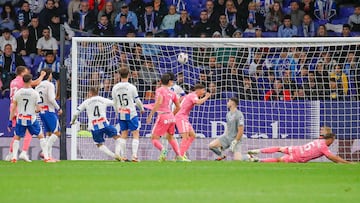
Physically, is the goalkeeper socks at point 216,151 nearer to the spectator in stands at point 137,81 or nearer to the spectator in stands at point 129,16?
the spectator in stands at point 137,81

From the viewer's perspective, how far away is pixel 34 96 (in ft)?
65.8

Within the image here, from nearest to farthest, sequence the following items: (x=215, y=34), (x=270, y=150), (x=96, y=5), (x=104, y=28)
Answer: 1. (x=270, y=150)
2. (x=215, y=34)
3. (x=104, y=28)
4. (x=96, y=5)

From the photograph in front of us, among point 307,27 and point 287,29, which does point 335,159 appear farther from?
point 307,27

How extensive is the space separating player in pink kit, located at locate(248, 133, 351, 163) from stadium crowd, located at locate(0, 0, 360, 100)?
2.29 metres

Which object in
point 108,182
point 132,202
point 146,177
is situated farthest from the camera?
point 146,177

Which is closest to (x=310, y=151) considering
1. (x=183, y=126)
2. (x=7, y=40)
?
(x=183, y=126)

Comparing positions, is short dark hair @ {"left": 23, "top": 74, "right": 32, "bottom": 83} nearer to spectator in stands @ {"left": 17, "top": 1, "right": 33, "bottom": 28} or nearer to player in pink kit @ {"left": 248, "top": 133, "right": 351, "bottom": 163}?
player in pink kit @ {"left": 248, "top": 133, "right": 351, "bottom": 163}

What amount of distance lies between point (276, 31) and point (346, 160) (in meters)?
6.64

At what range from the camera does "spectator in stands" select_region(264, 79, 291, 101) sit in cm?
Answer: 2372

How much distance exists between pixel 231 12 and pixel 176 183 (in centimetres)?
1503

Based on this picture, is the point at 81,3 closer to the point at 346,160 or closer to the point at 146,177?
the point at 346,160

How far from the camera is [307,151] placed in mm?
21141

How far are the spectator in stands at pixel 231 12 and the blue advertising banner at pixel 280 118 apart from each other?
472cm

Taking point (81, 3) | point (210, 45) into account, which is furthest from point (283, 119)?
point (81, 3)
